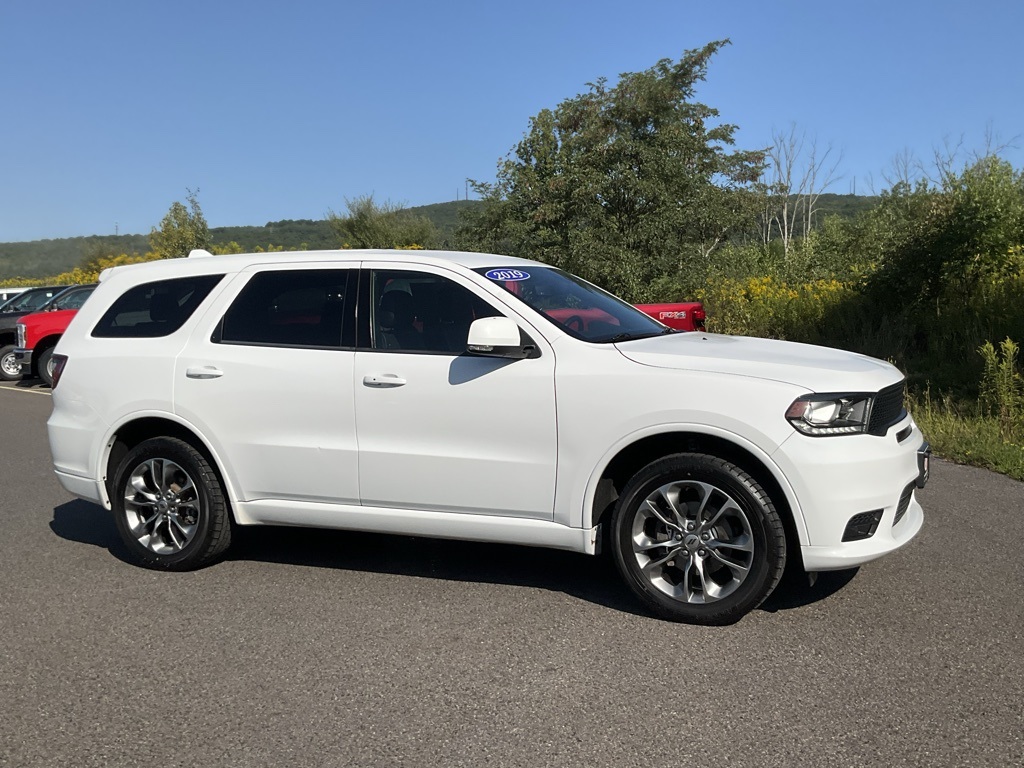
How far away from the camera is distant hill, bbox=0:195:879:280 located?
245 feet

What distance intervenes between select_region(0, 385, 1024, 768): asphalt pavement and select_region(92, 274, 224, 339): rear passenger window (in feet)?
4.68

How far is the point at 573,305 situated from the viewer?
5301 millimetres

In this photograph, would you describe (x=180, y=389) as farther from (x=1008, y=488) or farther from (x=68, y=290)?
(x=68, y=290)

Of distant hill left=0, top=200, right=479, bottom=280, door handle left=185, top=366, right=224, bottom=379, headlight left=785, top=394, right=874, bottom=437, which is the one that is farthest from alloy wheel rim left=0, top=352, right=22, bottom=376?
distant hill left=0, top=200, right=479, bottom=280

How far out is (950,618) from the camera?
14.6ft

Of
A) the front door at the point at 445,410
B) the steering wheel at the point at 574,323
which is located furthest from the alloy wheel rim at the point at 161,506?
the steering wheel at the point at 574,323

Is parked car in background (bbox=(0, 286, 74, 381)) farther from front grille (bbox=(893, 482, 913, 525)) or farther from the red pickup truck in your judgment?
front grille (bbox=(893, 482, 913, 525))

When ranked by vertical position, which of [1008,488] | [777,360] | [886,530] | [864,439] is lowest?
[1008,488]

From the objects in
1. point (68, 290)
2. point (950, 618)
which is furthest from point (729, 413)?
point (68, 290)

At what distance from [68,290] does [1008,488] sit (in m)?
17.2

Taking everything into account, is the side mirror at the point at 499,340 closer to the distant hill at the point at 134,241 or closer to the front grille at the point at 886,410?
the front grille at the point at 886,410

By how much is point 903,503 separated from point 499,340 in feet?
6.86

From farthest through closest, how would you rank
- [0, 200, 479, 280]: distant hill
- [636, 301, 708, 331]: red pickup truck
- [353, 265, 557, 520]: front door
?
[0, 200, 479, 280]: distant hill
[636, 301, 708, 331]: red pickup truck
[353, 265, 557, 520]: front door

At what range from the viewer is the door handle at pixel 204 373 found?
5367 millimetres
